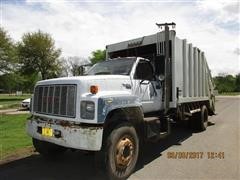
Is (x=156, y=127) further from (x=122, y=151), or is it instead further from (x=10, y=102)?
(x=10, y=102)

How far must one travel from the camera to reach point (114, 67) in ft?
23.8

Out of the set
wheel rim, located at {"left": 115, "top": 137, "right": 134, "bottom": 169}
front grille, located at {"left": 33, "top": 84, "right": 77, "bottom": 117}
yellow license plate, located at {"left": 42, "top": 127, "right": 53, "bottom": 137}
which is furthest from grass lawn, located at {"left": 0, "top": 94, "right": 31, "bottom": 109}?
wheel rim, located at {"left": 115, "top": 137, "right": 134, "bottom": 169}

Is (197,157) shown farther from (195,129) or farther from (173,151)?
(195,129)

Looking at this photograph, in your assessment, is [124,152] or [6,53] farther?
[6,53]

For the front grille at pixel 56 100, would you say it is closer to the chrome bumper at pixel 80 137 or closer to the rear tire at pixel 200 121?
the chrome bumper at pixel 80 137

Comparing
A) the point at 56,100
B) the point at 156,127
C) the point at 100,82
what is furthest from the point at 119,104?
the point at 156,127

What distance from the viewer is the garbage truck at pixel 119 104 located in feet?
17.5

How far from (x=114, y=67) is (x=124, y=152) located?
231cm

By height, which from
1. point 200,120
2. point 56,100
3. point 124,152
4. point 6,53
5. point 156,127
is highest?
point 6,53

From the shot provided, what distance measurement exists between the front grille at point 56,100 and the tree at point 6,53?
35483 millimetres

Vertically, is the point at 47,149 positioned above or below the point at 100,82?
below

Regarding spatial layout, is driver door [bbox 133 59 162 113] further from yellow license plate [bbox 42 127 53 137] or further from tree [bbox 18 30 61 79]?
tree [bbox 18 30 61 79]

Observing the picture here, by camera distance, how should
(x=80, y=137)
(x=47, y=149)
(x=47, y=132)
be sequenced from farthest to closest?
(x=47, y=149) → (x=47, y=132) → (x=80, y=137)

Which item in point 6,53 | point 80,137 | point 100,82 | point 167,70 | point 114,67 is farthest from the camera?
point 6,53
